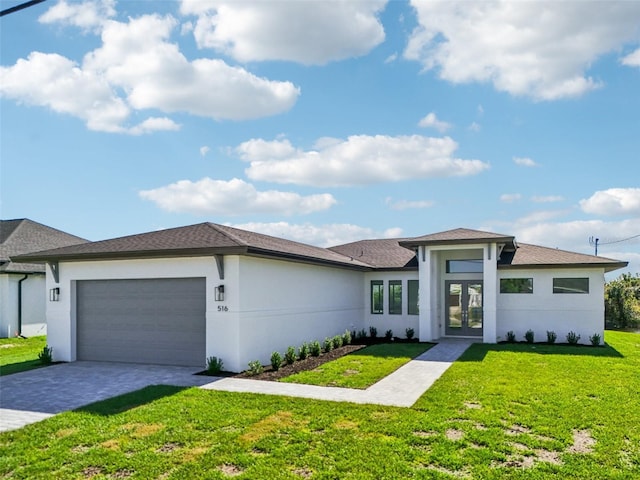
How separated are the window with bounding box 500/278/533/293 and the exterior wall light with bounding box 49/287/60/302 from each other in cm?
1517

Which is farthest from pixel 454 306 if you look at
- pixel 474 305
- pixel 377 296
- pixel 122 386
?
pixel 122 386

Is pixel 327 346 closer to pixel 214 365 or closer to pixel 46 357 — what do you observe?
pixel 214 365

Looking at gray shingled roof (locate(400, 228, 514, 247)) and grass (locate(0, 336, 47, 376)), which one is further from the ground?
gray shingled roof (locate(400, 228, 514, 247))

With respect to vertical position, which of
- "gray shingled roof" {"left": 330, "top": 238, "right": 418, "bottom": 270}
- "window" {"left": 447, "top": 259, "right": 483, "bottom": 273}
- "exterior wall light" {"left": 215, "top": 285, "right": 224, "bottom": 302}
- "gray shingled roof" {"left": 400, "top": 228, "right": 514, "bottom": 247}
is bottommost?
"exterior wall light" {"left": 215, "top": 285, "right": 224, "bottom": 302}

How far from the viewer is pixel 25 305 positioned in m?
19.8

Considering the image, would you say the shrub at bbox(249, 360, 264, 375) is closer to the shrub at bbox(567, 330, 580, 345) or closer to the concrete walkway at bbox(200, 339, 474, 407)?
the concrete walkway at bbox(200, 339, 474, 407)

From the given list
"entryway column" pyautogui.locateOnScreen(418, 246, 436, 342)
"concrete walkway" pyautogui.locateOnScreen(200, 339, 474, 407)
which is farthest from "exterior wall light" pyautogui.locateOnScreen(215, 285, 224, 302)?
"entryway column" pyautogui.locateOnScreen(418, 246, 436, 342)

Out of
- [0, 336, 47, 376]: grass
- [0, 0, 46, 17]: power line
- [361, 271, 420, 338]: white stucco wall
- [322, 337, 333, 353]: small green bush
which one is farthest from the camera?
[361, 271, 420, 338]: white stucco wall

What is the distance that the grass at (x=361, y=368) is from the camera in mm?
10125

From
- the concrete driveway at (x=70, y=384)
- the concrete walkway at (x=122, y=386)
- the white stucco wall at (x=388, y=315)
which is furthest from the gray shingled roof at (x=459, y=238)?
the concrete driveway at (x=70, y=384)

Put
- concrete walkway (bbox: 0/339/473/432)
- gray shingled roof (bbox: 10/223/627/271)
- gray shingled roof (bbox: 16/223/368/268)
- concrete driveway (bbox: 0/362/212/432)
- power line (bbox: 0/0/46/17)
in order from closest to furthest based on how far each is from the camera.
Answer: power line (bbox: 0/0/46/17), concrete driveway (bbox: 0/362/212/432), concrete walkway (bbox: 0/339/473/432), gray shingled roof (bbox: 16/223/368/268), gray shingled roof (bbox: 10/223/627/271)

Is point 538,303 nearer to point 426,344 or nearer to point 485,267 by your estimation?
point 485,267

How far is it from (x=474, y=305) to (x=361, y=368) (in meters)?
8.74

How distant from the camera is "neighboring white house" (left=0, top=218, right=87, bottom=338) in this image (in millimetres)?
19000
